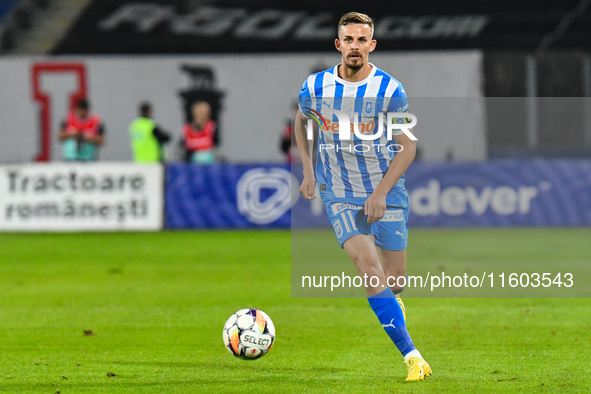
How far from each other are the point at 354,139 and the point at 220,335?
6.44 ft

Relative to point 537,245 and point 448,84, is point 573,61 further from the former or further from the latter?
point 537,245

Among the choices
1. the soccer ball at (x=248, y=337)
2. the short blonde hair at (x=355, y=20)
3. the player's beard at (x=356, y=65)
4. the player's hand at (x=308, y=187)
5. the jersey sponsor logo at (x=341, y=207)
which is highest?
the short blonde hair at (x=355, y=20)

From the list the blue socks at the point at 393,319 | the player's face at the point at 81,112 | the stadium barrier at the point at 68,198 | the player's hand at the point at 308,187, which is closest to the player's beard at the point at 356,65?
the player's hand at the point at 308,187

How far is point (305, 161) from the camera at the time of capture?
5.64m

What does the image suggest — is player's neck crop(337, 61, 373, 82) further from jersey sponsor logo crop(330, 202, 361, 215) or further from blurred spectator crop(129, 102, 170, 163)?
blurred spectator crop(129, 102, 170, 163)

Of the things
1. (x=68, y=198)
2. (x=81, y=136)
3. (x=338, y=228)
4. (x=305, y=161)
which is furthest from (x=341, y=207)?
(x=81, y=136)

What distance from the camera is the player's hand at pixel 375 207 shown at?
5254 mm

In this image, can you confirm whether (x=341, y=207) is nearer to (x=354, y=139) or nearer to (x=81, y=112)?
(x=354, y=139)

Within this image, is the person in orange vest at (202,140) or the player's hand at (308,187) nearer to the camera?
the player's hand at (308,187)

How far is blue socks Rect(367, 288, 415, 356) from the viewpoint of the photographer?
202 inches

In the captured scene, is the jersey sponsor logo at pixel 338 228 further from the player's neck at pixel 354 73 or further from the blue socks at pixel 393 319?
the player's neck at pixel 354 73

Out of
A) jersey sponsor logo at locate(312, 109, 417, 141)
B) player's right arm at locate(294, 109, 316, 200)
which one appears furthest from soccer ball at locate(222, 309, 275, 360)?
jersey sponsor logo at locate(312, 109, 417, 141)

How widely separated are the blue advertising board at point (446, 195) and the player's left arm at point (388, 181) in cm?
991

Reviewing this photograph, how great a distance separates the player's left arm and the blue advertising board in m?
9.91
